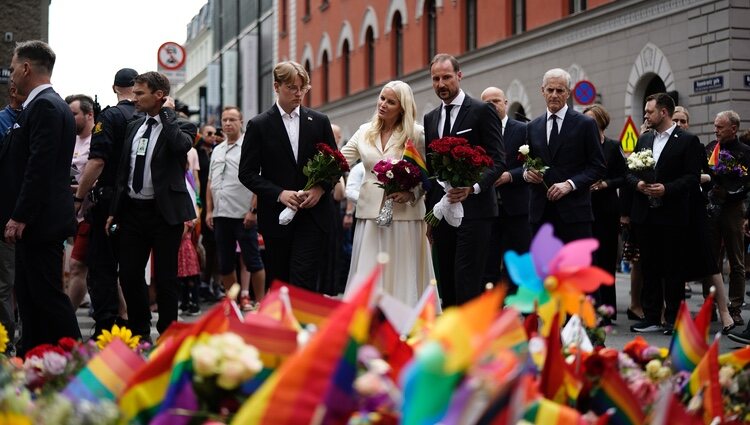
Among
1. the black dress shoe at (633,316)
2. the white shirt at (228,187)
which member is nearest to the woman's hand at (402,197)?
the white shirt at (228,187)

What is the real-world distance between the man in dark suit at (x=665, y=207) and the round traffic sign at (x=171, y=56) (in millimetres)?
12630

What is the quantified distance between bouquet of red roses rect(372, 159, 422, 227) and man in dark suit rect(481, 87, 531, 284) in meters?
2.75

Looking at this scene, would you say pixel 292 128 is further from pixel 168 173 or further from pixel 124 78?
pixel 124 78

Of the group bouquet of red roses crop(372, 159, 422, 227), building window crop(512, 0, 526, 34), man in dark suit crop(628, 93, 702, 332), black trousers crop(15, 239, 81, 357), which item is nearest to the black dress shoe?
man in dark suit crop(628, 93, 702, 332)

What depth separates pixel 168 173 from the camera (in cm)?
851

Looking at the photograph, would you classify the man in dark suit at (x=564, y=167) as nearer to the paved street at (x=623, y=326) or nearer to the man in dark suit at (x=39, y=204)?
the paved street at (x=623, y=326)

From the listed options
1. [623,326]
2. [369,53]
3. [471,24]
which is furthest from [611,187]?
[369,53]

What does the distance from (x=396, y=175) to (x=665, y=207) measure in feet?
11.6

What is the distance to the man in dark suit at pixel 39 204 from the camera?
7.10 meters

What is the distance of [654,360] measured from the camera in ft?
11.2

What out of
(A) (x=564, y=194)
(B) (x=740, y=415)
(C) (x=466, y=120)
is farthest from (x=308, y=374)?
(A) (x=564, y=194)

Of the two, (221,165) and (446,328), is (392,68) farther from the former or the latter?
(446,328)

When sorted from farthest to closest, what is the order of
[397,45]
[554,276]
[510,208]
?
[397,45] < [510,208] < [554,276]

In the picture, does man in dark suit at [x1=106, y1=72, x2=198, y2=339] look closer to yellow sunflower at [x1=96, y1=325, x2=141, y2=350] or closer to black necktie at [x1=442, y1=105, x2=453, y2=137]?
black necktie at [x1=442, y1=105, x2=453, y2=137]
